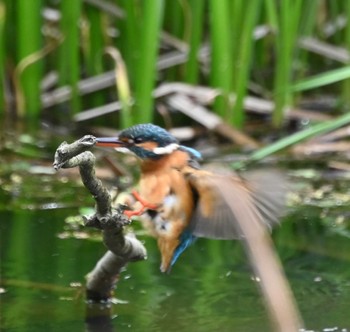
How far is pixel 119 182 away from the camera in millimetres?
4090

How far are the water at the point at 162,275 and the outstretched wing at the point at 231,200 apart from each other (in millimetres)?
473

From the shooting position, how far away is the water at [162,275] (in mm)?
2775

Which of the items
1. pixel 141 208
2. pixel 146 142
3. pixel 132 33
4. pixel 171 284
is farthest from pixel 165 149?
pixel 132 33

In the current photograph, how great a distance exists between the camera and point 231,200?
84.8 inches

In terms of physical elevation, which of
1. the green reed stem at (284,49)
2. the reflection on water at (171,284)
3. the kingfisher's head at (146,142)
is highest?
the green reed stem at (284,49)

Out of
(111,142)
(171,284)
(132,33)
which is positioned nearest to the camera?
(111,142)

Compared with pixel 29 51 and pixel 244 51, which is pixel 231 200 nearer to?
pixel 244 51

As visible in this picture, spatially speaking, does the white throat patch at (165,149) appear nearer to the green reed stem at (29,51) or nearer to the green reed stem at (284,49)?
the green reed stem at (284,49)

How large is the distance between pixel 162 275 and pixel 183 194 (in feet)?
2.97

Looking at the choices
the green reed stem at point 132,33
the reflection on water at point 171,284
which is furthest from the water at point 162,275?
the green reed stem at point 132,33

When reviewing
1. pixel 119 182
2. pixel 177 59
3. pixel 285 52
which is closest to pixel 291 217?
pixel 119 182

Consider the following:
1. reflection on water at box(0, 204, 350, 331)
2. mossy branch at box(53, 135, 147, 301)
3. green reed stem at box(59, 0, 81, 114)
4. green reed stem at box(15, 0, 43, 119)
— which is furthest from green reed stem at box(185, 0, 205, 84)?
mossy branch at box(53, 135, 147, 301)

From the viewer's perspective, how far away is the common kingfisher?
2176 millimetres

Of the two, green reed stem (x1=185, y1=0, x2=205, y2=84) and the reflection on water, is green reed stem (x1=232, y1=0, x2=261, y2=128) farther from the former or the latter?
the reflection on water
